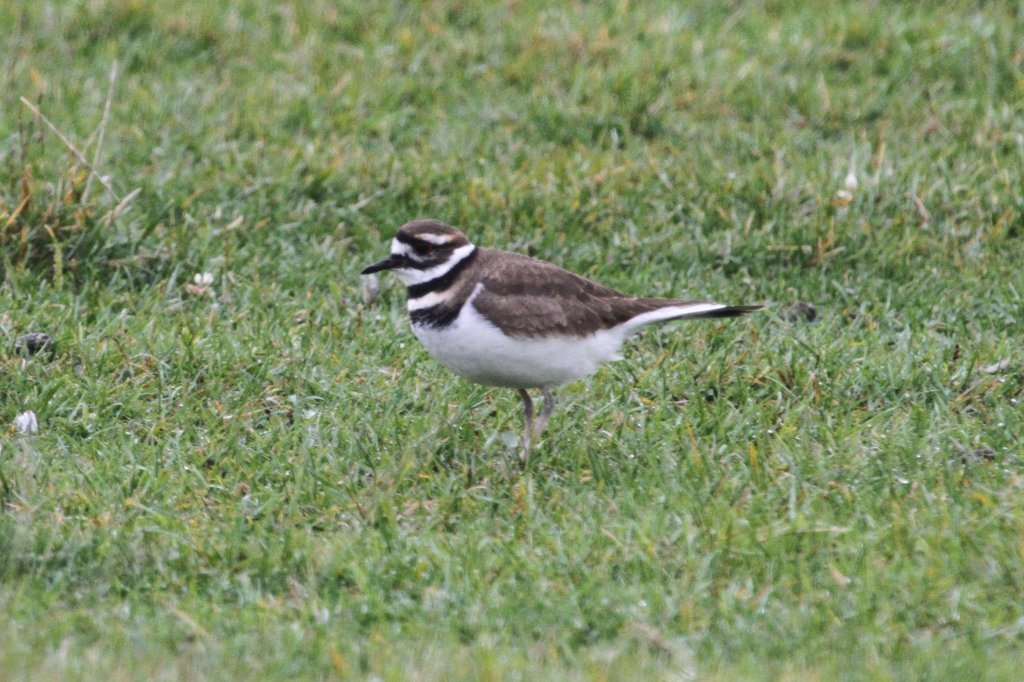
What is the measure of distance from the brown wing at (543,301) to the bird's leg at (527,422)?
0.47 m

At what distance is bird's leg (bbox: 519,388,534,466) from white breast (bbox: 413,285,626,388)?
22 centimetres

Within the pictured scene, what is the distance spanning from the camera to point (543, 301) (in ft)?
20.5

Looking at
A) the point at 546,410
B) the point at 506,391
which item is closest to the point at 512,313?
the point at 546,410

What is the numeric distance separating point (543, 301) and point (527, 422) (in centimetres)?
57

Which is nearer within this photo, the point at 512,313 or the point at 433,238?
the point at 512,313

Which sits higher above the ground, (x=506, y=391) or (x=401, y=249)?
(x=401, y=249)

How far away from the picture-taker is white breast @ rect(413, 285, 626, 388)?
602 cm

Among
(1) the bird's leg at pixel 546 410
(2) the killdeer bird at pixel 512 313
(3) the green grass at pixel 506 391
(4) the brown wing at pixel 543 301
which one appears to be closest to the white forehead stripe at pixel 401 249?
(2) the killdeer bird at pixel 512 313

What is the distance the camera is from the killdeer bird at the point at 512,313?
239 inches

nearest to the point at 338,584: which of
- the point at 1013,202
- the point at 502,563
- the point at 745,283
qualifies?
the point at 502,563

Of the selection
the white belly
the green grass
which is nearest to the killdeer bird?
the white belly

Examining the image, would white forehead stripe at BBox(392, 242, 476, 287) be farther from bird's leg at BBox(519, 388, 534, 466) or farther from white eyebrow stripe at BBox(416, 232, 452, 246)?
bird's leg at BBox(519, 388, 534, 466)

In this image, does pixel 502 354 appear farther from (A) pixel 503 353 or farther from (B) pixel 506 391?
(B) pixel 506 391

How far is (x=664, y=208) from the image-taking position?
29.0ft
